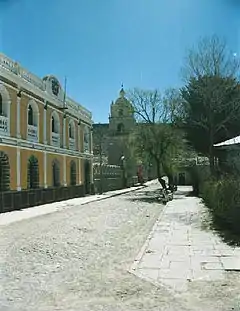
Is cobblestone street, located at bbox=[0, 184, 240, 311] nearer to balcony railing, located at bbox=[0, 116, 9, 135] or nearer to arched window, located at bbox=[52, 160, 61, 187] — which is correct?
balcony railing, located at bbox=[0, 116, 9, 135]

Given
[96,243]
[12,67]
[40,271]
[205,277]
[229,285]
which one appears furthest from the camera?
[12,67]

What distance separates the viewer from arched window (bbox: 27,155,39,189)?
23469 mm

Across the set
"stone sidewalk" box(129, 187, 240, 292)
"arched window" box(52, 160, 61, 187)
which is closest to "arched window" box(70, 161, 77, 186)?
"arched window" box(52, 160, 61, 187)

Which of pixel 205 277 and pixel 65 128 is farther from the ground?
pixel 65 128

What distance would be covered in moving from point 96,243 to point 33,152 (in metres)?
14.5

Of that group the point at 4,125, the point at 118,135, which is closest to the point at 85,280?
the point at 4,125

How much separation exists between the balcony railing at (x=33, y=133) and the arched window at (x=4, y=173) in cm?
322

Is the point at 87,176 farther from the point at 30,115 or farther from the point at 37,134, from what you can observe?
the point at 30,115

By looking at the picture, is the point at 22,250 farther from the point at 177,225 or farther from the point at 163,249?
the point at 177,225

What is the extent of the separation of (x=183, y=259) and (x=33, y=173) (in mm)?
17578

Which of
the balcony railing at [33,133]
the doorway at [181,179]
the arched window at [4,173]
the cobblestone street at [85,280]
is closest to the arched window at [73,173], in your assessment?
the balcony railing at [33,133]

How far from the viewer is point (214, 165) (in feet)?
83.2

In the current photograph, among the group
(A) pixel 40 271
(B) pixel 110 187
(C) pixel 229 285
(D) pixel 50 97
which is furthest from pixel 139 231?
(B) pixel 110 187

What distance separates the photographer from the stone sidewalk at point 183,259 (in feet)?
20.5
